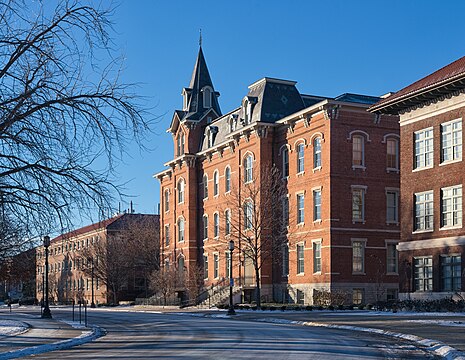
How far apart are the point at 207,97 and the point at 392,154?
2415cm

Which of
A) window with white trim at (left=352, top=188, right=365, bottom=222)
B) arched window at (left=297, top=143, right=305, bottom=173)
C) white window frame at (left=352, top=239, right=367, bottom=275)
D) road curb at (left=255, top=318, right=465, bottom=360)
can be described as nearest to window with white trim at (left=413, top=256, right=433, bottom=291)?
white window frame at (left=352, top=239, right=367, bottom=275)

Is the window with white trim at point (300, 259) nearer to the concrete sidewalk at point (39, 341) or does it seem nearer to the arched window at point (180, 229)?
the arched window at point (180, 229)

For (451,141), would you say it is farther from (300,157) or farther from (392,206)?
(300,157)

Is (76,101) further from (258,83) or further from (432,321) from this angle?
(258,83)

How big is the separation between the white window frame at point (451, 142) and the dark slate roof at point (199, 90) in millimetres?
34254

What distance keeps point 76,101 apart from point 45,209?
92.4 inches

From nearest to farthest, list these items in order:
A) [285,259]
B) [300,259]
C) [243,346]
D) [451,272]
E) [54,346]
Answer: 1. [243,346]
2. [54,346]
3. [451,272]
4. [300,259]
5. [285,259]

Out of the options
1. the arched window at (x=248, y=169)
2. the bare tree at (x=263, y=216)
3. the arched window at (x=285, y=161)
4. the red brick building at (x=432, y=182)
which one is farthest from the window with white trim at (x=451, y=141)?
the arched window at (x=248, y=169)

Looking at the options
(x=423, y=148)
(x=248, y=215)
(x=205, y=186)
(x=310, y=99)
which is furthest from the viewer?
(x=205, y=186)

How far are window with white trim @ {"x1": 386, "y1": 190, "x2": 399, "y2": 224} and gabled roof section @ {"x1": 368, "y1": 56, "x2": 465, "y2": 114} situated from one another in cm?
1051

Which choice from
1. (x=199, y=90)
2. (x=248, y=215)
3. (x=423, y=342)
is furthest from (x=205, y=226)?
(x=423, y=342)

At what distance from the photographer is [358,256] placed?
5156cm

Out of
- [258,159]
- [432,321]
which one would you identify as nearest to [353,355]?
[432,321]

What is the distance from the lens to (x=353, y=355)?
16391 mm
